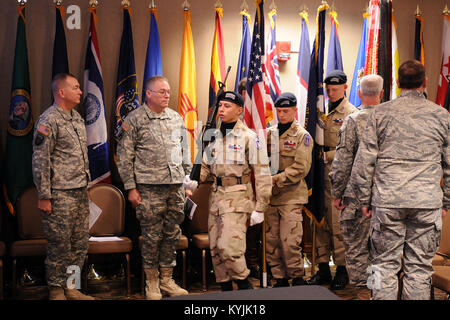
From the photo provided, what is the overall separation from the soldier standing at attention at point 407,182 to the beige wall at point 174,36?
2685 mm

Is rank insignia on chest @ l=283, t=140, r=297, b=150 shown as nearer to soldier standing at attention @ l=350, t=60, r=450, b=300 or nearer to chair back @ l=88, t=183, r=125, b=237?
soldier standing at attention @ l=350, t=60, r=450, b=300

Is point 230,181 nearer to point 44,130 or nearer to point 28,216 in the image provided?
point 44,130

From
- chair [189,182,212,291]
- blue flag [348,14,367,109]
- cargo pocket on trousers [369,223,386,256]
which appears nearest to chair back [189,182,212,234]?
chair [189,182,212,291]

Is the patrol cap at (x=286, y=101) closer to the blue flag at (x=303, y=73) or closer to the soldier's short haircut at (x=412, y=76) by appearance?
the blue flag at (x=303, y=73)

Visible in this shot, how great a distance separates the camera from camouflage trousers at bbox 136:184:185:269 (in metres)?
4.12

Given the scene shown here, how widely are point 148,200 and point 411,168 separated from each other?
2.16m

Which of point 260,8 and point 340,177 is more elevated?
point 260,8

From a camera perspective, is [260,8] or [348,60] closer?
[260,8]

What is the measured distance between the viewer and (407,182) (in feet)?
9.74

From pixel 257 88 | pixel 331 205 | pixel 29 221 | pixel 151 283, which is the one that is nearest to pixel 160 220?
pixel 151 283

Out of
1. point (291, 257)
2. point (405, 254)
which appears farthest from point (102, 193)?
point (405, 254)

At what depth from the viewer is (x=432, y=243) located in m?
3.00

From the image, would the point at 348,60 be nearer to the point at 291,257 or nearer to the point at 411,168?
the point at 291,257

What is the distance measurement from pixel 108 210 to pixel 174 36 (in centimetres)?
210
